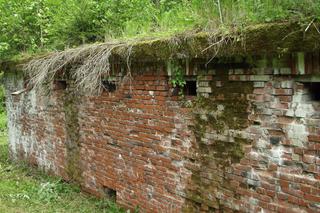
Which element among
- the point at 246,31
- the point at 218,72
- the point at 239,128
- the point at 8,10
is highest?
the point at 8,10

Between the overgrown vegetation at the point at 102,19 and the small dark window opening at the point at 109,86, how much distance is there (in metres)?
0.70

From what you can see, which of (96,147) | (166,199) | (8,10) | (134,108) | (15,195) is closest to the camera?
(166,199)

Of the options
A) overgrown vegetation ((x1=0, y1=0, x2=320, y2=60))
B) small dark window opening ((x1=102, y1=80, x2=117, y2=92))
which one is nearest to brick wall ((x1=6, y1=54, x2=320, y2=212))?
small dark window opening ((x1=102, y1=80, x2=117, y2=92))

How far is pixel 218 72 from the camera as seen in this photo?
13.9 feet

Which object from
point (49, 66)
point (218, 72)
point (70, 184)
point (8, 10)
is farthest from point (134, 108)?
point (8, 10)

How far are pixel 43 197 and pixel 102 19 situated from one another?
388 cm

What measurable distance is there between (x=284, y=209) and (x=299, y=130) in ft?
2.52

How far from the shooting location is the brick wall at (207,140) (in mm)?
3543

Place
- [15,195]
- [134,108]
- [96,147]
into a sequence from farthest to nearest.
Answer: [15,195] → [96,147] → [134,108]

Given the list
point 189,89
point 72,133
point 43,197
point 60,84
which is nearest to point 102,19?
point 60,84

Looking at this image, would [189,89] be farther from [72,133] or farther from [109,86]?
[72,133]

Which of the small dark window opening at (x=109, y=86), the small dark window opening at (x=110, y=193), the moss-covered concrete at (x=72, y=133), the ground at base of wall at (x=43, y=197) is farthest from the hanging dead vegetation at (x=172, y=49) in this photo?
the ground at base of wall at (x=43, y=197)

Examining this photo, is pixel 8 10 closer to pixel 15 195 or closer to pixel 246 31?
pixel 15 195

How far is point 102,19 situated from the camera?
8.60 m
